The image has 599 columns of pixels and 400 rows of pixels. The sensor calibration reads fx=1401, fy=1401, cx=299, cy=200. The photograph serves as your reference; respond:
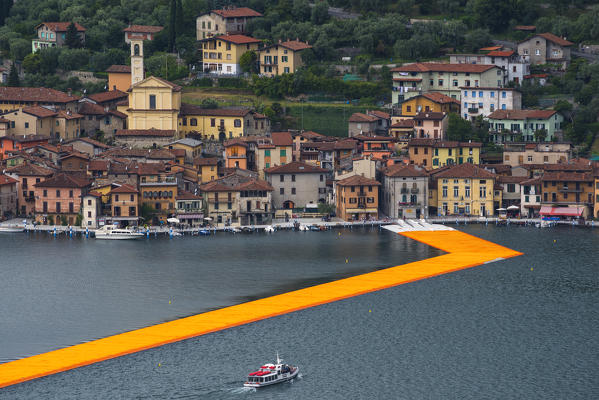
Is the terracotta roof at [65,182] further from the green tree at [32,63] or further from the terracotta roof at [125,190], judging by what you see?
the green tree at [32,63]

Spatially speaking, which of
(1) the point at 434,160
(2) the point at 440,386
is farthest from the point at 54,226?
(2) the point at 440,386

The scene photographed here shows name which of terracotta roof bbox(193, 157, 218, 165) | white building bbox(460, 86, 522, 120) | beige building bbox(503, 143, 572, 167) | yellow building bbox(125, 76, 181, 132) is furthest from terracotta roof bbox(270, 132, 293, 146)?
beige building bbox(503, 143, 572, 167)

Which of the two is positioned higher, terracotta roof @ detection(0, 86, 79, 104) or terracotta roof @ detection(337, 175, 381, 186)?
terracotta roof @ detection(0, 86, 79, 104)

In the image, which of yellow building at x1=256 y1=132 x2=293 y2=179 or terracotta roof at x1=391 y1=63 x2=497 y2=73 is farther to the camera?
terracotta roof at x1=391 y1=63 x2=497 y2=73

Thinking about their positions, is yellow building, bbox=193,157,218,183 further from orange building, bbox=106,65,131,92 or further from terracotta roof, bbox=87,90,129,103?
orange building, bbox=106,65,131,92

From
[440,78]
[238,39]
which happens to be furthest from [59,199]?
[440,78]

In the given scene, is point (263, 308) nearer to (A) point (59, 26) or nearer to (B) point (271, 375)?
(B) point (271, 375)
